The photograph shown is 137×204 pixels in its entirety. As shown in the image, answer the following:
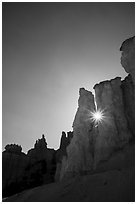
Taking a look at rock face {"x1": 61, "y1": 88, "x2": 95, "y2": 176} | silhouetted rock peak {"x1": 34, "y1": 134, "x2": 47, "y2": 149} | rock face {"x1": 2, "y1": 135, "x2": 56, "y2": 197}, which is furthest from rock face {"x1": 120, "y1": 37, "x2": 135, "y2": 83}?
silhouetted rock peak {"x1": 34, "y1": 134, "x2": 47, "y2": 149}

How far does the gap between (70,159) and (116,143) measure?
9456 millimetres

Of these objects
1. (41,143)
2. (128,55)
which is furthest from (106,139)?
(41,143)

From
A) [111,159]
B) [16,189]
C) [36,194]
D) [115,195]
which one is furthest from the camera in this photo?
[16,189]

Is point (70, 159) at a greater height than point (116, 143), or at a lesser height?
lesser

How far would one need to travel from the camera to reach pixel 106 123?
3253 cm

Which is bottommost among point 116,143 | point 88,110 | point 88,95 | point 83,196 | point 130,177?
point 83,196

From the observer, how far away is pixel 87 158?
3466 centimetres

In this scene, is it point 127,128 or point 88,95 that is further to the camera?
point 88,95

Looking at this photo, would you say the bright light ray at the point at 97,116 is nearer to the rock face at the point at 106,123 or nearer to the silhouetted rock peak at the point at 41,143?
the rock face at the point at 106,123

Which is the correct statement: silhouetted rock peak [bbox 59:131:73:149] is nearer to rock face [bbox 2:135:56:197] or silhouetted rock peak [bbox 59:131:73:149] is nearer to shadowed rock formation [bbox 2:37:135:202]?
rock face [bbox 2:135:56:197]

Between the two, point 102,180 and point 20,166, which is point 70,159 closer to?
point 102,180

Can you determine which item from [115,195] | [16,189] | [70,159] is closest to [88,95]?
[70,159]

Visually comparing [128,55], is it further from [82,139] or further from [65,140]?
[65,140]

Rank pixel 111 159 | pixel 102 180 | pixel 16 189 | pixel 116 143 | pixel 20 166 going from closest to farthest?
1. pixel 102 180
2. pixel 111 159
3. pixel 116 143
4. pixel 16 189
5. pixel 20 166
